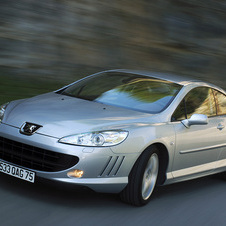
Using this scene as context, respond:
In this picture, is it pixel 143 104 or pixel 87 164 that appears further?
pixel 143 104

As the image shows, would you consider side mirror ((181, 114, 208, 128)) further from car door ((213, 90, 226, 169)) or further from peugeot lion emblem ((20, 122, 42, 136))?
peugeot lion emblem ((20, 122, 42, 136))

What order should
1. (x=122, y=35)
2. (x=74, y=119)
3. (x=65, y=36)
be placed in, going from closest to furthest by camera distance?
1. (x=74, y=119)
2. (x=65, y=36)
3. (x=122, y=35)

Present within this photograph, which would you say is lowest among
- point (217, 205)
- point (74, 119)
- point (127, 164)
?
point (217, 205)

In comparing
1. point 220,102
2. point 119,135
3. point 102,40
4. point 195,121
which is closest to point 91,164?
point 119,135

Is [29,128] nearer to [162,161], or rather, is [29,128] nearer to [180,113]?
[162,161]

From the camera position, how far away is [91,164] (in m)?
4.68

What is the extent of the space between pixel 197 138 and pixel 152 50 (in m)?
11.5

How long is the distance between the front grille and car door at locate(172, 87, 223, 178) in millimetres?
1415

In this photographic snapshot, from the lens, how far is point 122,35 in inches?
647

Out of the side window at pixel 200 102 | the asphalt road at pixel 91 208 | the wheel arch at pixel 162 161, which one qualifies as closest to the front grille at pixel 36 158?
the asphalt road at pixel 91 208


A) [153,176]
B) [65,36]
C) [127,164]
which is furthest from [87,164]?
[65,36]

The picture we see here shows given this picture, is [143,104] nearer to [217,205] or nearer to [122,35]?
[217,205]

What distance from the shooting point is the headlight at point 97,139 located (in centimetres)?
472

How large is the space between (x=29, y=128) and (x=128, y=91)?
1.73 meters
